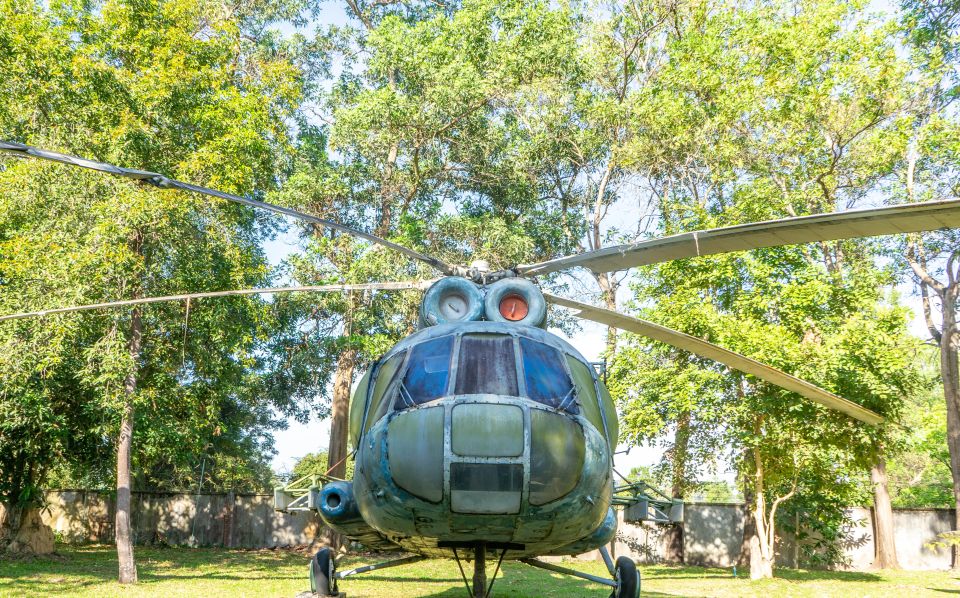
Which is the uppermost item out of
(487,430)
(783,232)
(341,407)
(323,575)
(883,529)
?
(783,232)

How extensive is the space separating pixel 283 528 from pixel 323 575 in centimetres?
1522

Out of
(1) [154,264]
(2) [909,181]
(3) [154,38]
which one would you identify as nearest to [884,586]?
(2) [909,181]

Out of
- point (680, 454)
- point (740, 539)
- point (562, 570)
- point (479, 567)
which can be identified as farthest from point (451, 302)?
point (740, 539)

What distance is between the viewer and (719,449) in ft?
52.7

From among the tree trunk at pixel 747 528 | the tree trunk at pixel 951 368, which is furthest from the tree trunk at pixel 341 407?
the tree trunk at pixel 951 368

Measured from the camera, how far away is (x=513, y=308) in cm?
655

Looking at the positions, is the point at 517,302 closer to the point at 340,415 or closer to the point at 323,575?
the point at 323,575

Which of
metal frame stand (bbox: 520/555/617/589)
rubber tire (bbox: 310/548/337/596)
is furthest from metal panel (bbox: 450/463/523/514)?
rubber tire (bbox: 310/548/337/596)

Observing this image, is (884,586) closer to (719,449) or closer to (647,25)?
(719,449)

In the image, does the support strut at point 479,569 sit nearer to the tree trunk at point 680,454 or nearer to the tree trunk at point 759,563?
the tree trunk at point 680,454

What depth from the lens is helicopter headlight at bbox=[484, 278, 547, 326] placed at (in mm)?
6453

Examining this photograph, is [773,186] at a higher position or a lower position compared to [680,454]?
higher

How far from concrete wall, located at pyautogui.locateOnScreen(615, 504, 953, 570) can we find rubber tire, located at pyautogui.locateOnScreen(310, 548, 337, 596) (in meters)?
12.5

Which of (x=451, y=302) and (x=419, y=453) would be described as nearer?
(x=419, y=453)
